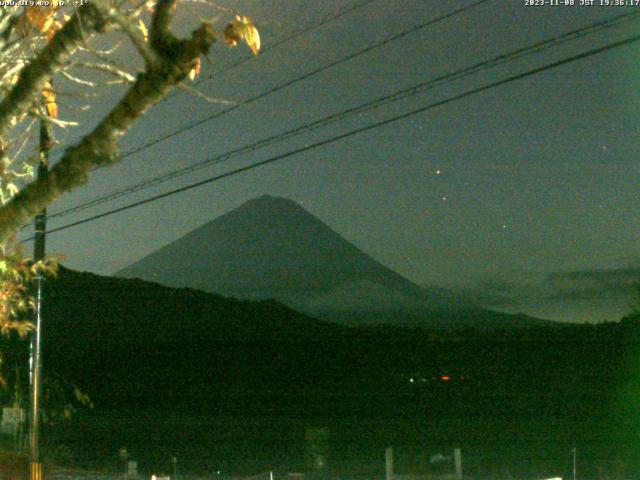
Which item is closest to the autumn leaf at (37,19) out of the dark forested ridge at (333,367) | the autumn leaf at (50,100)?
the autumn leaf at (50,100)

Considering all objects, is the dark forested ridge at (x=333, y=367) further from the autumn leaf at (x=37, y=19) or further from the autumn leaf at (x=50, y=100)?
the autumn leaf at (x=37, y=19)

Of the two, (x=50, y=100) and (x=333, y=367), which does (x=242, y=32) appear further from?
(x=333, y=367)

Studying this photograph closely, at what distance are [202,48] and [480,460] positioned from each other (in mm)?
28941

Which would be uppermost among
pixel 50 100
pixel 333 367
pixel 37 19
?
pixel 37 19

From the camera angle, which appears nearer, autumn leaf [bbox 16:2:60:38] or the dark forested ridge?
autumn leaf [bbox 16:2:60:38]

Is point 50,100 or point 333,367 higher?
point 50,100

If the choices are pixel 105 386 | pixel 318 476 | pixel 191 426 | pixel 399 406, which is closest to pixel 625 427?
pixel 399 406

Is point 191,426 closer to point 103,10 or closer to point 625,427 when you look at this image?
point 625,427

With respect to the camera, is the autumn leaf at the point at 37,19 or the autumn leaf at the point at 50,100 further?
the autumn leaf at the point at 50,100

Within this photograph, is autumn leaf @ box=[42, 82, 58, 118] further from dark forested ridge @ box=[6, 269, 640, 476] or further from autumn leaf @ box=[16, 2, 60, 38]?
dark forested ridge @ box=[6, 269, 640, 476]

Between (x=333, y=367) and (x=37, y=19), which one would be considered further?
(x=333, y=367)

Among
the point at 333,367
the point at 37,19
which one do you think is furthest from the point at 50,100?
the point at 333,367

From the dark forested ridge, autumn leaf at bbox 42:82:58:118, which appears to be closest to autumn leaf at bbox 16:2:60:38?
autumn leaf at bbox 42:82:58:118

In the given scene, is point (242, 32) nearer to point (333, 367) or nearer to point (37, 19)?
point (37, 19)
